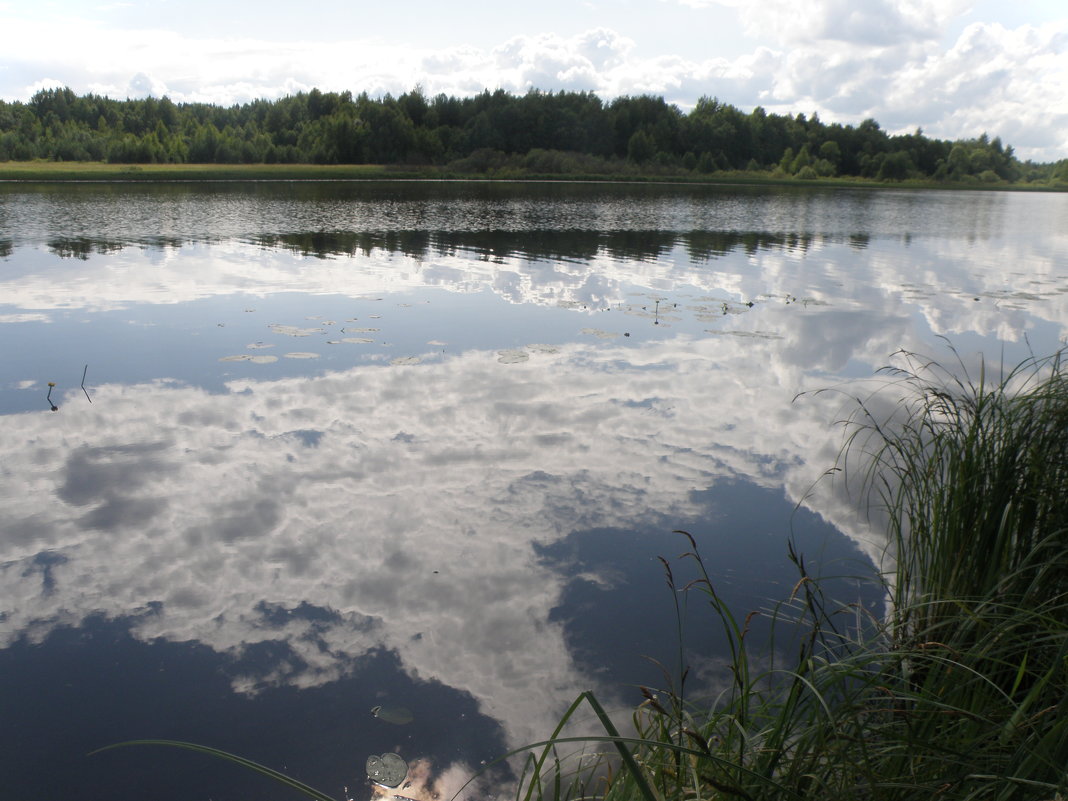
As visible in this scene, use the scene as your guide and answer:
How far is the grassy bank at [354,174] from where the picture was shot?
4291 centimetres

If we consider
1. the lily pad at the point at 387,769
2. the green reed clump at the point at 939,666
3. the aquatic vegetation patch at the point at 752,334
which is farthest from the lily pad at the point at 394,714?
the aquatic vegetation patch at the point at 752,334

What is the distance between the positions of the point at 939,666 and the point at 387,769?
1.73m

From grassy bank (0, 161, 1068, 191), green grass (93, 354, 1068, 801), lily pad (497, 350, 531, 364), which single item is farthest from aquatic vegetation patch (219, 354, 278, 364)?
grassy bank (0, 161, 1068, 191)

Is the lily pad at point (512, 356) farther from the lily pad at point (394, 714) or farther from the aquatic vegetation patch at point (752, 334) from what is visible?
the lily pad at point (394, 714)

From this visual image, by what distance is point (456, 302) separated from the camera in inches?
410

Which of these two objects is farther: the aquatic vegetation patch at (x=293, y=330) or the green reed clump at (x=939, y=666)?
the aquatic vegetation patch at (x=293, y=330)

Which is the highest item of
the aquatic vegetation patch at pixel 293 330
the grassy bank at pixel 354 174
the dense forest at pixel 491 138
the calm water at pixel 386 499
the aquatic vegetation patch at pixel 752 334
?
the dense forest at pixel 491 138

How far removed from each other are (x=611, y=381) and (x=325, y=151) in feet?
200

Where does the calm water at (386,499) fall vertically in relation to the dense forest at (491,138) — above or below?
below

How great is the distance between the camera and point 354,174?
53500mm

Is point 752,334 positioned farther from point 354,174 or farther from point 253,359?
point 354,174

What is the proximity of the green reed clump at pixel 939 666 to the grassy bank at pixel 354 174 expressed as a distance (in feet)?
155

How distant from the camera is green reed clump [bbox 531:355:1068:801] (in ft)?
5.67

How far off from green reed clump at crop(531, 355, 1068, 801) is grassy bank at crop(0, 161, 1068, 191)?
4724cm
